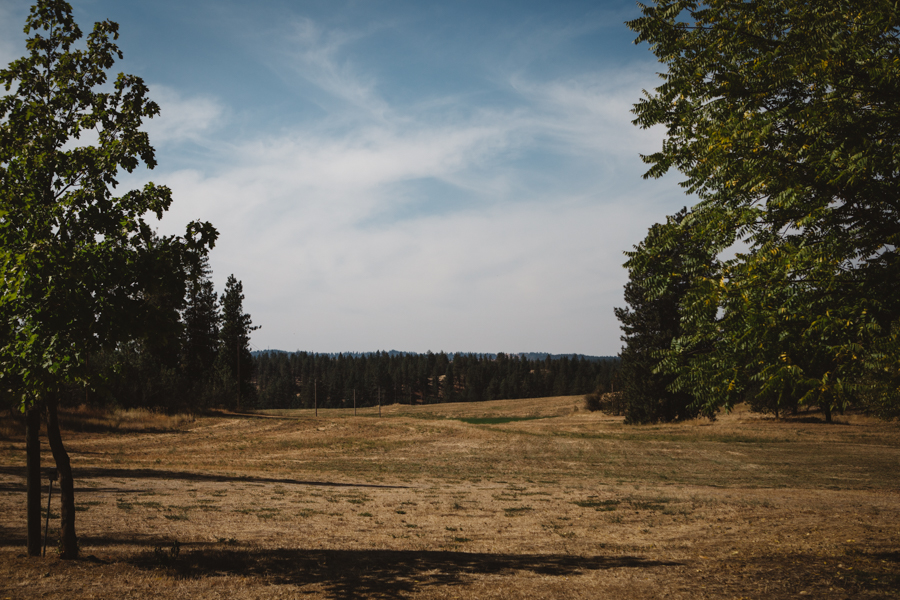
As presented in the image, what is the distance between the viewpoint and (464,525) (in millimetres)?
12133

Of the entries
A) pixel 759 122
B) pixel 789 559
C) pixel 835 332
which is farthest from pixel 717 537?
pixel 759 122

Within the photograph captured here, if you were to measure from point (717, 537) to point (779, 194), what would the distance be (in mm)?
7389

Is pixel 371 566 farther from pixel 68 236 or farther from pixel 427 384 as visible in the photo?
pixel 427 384

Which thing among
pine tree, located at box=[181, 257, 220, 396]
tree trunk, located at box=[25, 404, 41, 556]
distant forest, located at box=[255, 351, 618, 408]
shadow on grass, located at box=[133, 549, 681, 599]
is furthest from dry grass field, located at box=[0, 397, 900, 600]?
distant forest, located at box=[255, 351, 618, 408]

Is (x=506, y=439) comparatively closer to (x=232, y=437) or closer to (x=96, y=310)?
(x=232, y=437)

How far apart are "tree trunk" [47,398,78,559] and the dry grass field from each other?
266 mm

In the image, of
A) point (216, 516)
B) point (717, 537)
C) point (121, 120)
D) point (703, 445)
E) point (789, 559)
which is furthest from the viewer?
point (703, 445)

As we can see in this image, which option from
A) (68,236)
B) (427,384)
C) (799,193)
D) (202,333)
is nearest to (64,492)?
(68,236)

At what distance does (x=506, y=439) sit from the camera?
121ft

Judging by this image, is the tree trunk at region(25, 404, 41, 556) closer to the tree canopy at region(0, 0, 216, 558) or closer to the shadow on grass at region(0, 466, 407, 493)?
the tree canopy at region(0, 0, 216, 558)

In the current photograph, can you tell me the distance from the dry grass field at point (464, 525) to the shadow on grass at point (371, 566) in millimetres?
45

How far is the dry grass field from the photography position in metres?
7.22

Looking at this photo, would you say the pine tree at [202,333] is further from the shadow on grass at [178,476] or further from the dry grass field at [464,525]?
the shadow on grass at [178,476]

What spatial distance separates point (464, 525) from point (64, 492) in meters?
7.84
